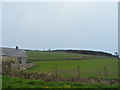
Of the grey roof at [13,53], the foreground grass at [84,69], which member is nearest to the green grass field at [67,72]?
the foreground grass at [84,69]

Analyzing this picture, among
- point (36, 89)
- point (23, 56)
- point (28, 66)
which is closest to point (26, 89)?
point (36, 89)

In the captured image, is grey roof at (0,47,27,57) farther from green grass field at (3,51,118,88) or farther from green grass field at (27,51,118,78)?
green grass field at (3,51,118,88)

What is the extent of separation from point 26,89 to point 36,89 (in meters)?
0.58

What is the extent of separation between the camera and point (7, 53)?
6519cm

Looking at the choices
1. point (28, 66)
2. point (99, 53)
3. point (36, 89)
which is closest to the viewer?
point (36, 89)

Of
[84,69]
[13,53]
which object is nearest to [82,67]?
[84,69]

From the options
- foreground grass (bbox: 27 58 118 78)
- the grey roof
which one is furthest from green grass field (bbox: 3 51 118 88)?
the grey roof

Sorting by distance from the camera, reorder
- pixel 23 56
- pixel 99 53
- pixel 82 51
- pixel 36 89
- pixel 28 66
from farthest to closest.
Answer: pixel 82 51 → pixel 99 53 → pixel 23 56 → pixel 28 66 → pixel 36 89

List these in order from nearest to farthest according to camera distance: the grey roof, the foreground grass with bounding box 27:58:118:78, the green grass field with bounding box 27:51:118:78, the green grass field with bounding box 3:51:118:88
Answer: the green grass field with bounding box 3:51:118:88
the foreground grass with bounding box 27:58:118:78
the green grass field with bounding box 27:51:118:78
the grey roof

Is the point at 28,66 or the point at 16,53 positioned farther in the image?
the point at 16,53

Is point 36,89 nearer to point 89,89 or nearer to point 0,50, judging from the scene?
point 89,89

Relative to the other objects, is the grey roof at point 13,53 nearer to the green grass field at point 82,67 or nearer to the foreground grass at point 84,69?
the green grass field at point 82,67

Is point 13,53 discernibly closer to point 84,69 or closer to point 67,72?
point 84,69

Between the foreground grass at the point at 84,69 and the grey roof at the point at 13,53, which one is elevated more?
the grey roof at the point at 13,53
